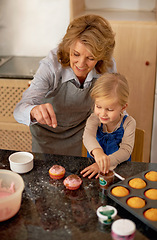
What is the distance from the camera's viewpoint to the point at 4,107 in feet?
9.00

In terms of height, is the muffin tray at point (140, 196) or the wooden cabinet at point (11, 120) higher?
the muffin tray at point (140, 196)

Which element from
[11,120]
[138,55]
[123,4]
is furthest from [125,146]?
[123,4]

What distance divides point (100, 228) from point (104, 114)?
0.57 meters

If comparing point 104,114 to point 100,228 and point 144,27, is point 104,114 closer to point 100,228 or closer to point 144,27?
point 100,228

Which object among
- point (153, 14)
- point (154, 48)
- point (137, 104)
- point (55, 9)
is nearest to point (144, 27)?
point (154, 48)

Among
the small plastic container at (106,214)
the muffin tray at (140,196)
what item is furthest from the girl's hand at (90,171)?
the small plastic container at (106,214)

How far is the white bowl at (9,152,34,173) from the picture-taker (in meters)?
1.37

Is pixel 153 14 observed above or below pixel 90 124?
above

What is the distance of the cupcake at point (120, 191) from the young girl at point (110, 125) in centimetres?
17

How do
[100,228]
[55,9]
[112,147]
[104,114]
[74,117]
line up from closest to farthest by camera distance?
1. [100,228]
2. [104,114]
3. [112,147]
4. [74,117]
5. [55,9]

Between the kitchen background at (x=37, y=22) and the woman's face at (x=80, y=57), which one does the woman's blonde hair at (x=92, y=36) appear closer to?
the woman's face at (x=80, y=57)

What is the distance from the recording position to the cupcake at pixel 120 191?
3.95 feet

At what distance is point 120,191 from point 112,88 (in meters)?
0.51

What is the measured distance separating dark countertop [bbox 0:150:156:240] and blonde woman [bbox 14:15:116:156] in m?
0.26
